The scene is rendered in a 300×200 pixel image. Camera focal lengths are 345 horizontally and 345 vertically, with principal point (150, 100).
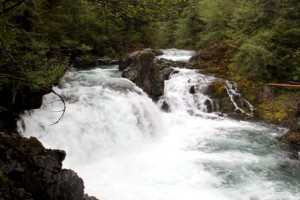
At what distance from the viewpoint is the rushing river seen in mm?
9135

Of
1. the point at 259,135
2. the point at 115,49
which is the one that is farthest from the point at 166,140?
the point at 115,49

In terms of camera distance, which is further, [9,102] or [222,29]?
[222,29]

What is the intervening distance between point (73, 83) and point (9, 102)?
5069 mm

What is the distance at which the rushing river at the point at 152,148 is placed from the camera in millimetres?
9135

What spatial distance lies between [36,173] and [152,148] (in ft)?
20.5

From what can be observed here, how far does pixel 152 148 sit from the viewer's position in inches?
498

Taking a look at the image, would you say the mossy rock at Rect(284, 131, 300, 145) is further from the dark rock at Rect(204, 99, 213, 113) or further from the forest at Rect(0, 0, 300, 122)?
the dark rock at Rect(204, 99, 213, 113)

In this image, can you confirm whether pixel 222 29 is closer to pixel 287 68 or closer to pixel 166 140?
pixel 287 68

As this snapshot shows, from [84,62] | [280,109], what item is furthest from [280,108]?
[84,62]

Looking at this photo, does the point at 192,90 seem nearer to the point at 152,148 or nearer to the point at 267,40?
the point at 267,40

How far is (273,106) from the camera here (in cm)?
1628

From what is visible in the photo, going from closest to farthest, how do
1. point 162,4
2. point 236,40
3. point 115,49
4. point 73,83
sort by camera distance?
1. point 162,4
2. point 73,83
3. point 236,40
4. point 115,49

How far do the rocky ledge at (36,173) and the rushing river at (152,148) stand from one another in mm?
1523

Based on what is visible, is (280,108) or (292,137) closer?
(292,137)
